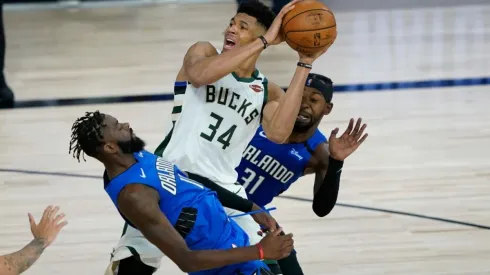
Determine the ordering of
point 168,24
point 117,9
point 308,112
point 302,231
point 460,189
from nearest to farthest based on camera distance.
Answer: point 308,112 → point 302,231 → point 460,189 → point 168,24 → point 117,9

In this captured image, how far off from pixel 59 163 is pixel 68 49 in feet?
14.2

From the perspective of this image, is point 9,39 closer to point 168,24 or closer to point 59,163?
point 168,24

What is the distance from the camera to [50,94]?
10031 millimetres

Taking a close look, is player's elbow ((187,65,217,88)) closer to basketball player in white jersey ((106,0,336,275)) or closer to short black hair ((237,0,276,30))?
basketball player in white jersey ((106,0,336,275))

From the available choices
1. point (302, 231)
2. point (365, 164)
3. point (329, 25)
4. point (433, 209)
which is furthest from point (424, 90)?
point (329, 25)

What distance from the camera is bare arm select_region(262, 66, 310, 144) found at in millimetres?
4551

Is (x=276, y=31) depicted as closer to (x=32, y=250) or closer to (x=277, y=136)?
(x=277, y=136)

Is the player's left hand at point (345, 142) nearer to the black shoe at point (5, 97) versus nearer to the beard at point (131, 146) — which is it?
the beard at point (131, 146)

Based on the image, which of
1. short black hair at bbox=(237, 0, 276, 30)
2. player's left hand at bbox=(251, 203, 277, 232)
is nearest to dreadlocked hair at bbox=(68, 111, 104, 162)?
player's left hand at bbox=(251, 203, 277, 232)

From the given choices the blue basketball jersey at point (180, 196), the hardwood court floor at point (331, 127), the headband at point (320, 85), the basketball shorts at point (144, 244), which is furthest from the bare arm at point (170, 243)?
the hardwood court floor at point (331, 127)

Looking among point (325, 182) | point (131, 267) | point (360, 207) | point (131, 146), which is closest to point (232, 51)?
point (131, 146)

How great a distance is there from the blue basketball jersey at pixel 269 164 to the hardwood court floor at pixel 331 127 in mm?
837

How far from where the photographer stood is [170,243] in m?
4.03

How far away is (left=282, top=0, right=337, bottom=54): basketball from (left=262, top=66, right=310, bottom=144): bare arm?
0.39ft
